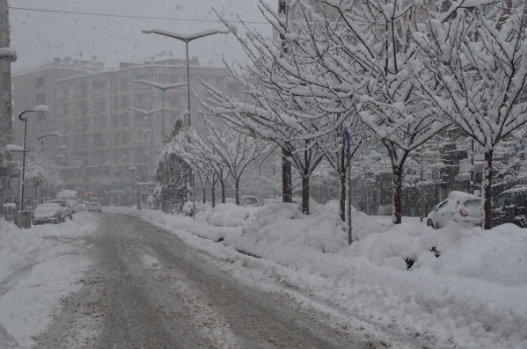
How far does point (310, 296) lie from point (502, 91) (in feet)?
14.8

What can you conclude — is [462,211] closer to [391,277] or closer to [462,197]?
[462,197]

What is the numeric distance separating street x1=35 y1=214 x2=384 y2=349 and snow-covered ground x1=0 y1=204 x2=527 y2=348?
417 millimetres

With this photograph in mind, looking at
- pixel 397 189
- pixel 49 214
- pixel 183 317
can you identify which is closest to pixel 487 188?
pixel 397 189

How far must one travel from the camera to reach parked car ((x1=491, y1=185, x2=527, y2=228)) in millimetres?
13258

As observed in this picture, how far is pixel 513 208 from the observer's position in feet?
44.4

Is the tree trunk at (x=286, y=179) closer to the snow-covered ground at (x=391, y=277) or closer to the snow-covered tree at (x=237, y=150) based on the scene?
the snow-covered ground at (x=391, y=277)

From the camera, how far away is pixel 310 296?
8.12 m

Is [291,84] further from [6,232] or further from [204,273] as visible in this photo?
[6,232]

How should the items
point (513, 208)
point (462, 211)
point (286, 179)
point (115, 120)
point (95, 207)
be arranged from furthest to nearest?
point (115, 120), point (95, 207), point (286, 179), point (462, 211), point (513, 208)

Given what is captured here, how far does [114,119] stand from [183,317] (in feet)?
330

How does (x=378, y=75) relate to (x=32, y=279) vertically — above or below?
above

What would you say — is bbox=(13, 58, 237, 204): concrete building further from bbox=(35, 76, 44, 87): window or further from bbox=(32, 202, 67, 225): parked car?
bbox=(32, 202, 67, 225): parked car

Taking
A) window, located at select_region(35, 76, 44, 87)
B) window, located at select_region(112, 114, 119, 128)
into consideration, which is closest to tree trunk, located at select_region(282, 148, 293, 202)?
window, located at select_region(112, 114, 119, 128)

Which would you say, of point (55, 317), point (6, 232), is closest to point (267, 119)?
point (55, 317)
